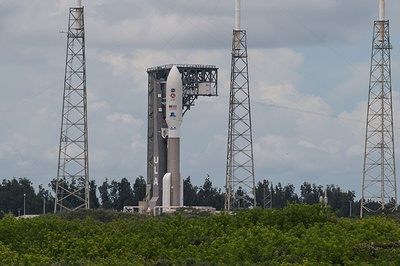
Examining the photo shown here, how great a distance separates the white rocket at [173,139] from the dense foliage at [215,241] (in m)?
24.9

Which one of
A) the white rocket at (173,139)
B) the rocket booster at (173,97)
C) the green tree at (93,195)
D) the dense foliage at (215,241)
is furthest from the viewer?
the green tree at (93,195)

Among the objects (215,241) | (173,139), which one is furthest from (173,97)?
(215,241)

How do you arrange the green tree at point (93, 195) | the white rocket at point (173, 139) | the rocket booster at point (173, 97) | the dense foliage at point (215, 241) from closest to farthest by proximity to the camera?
the dense foliage at point (215, 241)
the rocket booster at point (173, 97)
the white rocket at point (173, 139)
the green tree at point (93, 195)

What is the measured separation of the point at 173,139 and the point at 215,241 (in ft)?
134

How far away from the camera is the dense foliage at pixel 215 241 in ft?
174

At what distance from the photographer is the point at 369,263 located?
51312 millimetres

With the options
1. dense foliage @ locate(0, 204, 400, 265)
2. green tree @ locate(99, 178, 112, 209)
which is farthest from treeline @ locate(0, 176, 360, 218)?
dense foliage @ locate(0, 204, 400, 265)

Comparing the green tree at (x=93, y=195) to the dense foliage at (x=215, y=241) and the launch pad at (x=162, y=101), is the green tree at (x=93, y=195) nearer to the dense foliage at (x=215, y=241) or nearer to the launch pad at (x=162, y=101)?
the launch pad at (x=162, y=101)

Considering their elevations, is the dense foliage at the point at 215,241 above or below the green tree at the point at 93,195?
below

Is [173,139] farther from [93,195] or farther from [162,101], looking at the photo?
[93,195]

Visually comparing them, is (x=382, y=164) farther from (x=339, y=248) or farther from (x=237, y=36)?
(x=339, y=248)

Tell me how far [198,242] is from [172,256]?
7300 mm

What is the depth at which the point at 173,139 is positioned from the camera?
99375 millimetres

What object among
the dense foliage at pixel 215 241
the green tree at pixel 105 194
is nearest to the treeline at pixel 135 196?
the green tree at pixel 105 194
